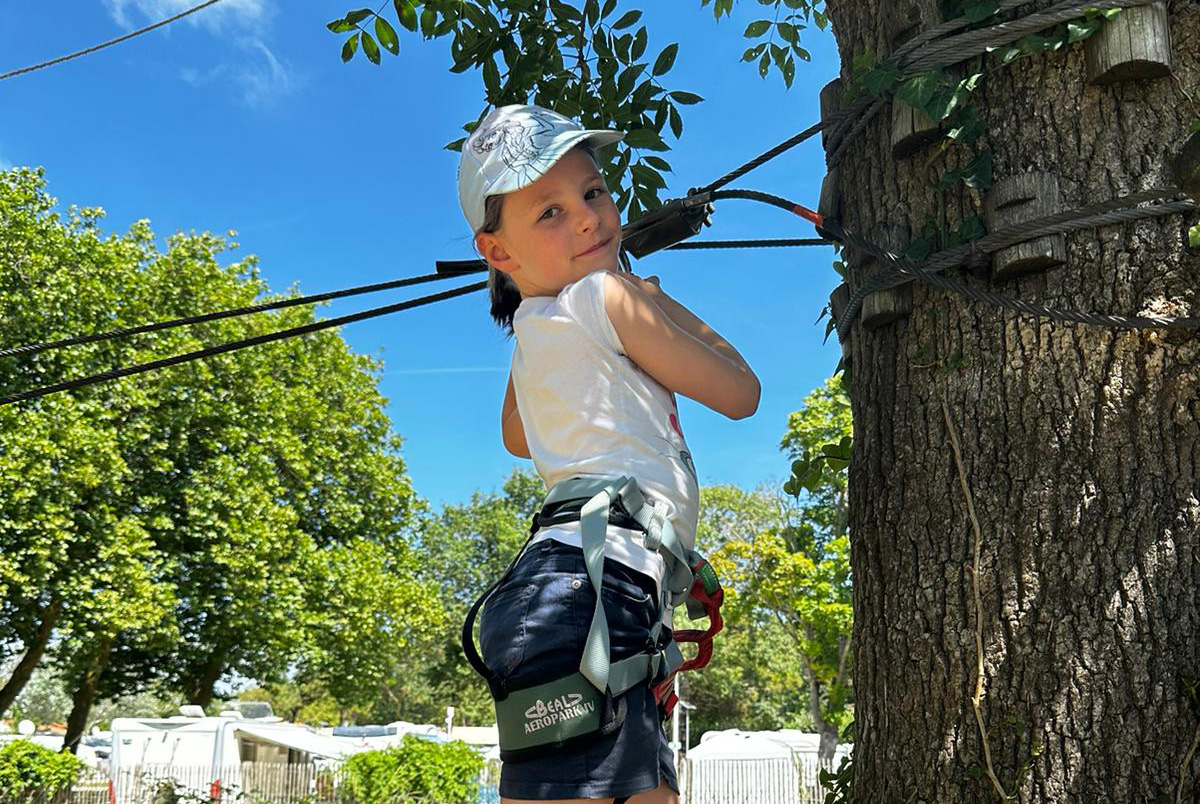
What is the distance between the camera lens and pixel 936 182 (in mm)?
2146

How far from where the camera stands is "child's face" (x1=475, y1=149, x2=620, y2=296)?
2037 mm

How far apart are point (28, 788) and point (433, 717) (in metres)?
36.5

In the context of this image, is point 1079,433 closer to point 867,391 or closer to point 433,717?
point 867,391

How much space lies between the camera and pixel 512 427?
7.79 ft

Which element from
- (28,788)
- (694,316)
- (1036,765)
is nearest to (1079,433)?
(1036,765)

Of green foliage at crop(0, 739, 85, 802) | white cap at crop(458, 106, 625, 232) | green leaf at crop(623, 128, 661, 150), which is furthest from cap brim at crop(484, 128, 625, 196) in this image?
green foliage at crop(0, 739, 85, 802)

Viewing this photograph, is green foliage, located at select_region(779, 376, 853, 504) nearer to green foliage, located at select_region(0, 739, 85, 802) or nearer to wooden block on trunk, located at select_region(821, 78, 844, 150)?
green foliage, located at select_region(0, 739, 85, 802)

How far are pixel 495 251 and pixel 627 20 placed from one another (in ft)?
7.87

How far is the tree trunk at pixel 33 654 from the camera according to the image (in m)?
18.1

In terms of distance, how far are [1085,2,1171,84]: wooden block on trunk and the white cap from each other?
932 mm

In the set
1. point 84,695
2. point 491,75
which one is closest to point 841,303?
point 491,75

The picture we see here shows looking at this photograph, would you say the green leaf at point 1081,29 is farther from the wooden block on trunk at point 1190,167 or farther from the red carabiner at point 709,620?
the red carabiner at point 709,620

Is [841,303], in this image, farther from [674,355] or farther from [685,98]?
[685,98]

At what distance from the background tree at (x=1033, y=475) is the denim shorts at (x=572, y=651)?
23.6 inches
